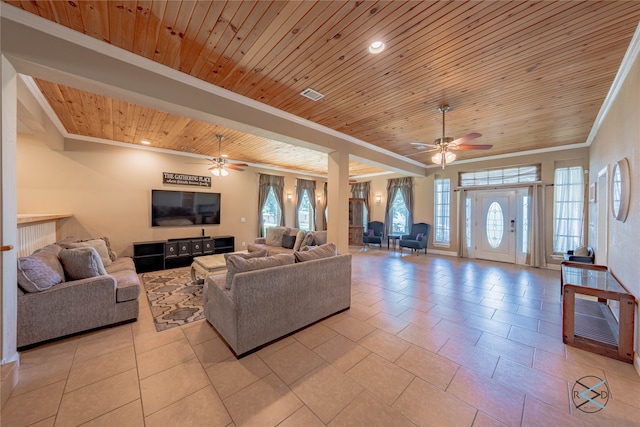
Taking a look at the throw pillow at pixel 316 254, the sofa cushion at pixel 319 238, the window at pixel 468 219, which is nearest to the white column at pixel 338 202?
the sofa cushion at pixel 319 238

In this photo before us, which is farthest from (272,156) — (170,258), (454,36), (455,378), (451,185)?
(455,378)

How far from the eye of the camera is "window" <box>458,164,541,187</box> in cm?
595

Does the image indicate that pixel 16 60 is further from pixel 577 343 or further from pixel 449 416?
pixel 577 343

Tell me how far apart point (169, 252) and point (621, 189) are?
7366mm

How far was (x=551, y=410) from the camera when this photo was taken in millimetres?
1606

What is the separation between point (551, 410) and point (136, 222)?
7.15m

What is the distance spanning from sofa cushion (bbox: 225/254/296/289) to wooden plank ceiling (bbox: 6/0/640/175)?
81.3 inches

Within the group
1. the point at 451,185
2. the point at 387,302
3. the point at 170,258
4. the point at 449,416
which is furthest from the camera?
the point at 451,185

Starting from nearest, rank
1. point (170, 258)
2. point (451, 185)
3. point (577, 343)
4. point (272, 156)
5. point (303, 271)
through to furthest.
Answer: point (577, 343), point (303, 271), point (170, 258), point (272, 156), point (451, 185)

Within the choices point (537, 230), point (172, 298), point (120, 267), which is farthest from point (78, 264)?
point (537, 230)

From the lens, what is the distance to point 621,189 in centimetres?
249

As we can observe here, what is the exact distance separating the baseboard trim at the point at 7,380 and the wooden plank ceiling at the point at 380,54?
276 cm

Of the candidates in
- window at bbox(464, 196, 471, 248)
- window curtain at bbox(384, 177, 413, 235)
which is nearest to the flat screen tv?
window curtain at bbox(384, 177, 413, 235)

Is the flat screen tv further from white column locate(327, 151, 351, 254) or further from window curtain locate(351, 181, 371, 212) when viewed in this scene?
window curtain locate(351, 181, 371, 212)
